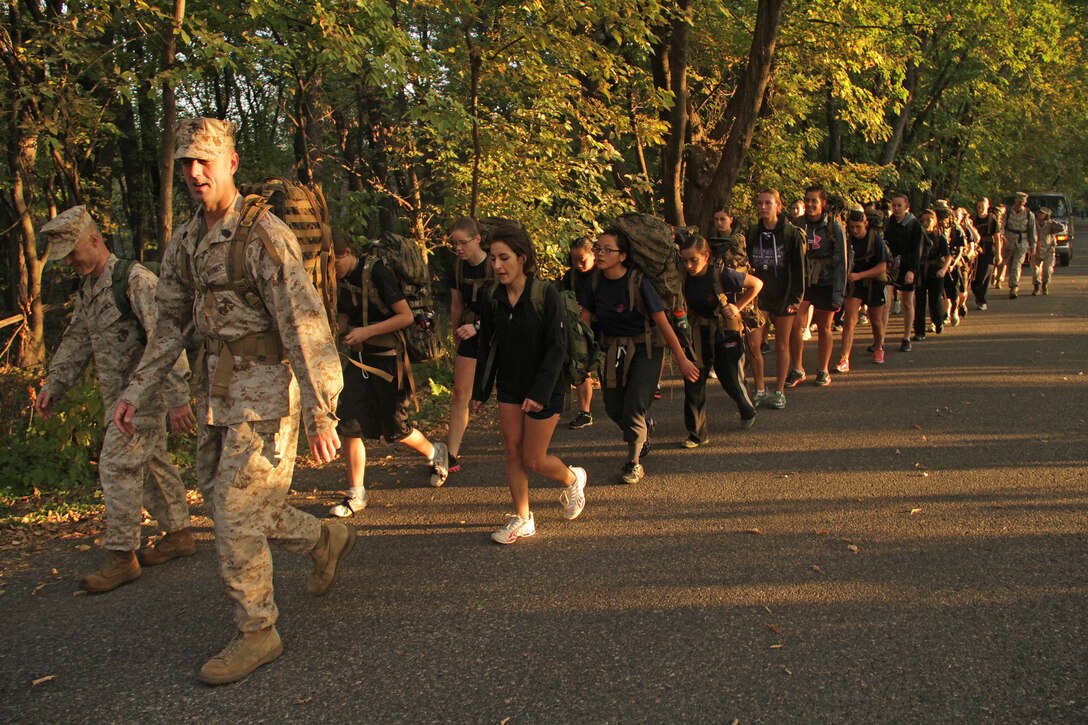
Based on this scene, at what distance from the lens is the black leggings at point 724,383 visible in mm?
7617

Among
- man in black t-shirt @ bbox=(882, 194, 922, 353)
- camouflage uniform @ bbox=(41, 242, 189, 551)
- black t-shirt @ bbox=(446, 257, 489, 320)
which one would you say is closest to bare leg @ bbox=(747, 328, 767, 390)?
man in black t-shirt @ bbox=(882, 194, 922, 353)

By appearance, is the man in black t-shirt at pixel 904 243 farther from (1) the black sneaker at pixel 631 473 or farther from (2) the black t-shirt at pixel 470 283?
(2) the black t-shirt at pixel 470 283

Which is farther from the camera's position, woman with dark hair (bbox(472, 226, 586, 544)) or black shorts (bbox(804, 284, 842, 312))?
black shorts (bbox(804, 284, 842, 312))

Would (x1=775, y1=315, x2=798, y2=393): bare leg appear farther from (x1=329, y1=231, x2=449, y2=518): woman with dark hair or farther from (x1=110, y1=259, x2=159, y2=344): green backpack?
(x1=110, y1=259, x2=159, y2=344): green backpack

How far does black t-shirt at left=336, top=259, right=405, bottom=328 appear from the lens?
610 centimetres

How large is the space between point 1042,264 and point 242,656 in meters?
19.6

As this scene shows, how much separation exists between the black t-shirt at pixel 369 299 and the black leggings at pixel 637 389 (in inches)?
66.6

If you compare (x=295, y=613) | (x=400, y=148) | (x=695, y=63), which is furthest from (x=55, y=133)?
(x=695, y=63)

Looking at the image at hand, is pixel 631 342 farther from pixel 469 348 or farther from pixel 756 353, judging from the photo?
pixel 756 353

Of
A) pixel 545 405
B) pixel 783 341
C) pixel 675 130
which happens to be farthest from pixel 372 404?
pixel 675 130

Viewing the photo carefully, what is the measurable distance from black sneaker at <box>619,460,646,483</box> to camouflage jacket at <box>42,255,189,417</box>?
119 inches

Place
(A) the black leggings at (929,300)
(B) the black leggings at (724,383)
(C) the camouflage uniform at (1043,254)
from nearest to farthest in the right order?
(B) the black leggings at (724,383) → (A) the black leggings at (929,300) → (C) the camouflage uniform at (1043,254)

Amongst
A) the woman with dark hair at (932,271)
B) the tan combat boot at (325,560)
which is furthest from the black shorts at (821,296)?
the tan combat boot at (325,560)

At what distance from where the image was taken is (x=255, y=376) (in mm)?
3979
